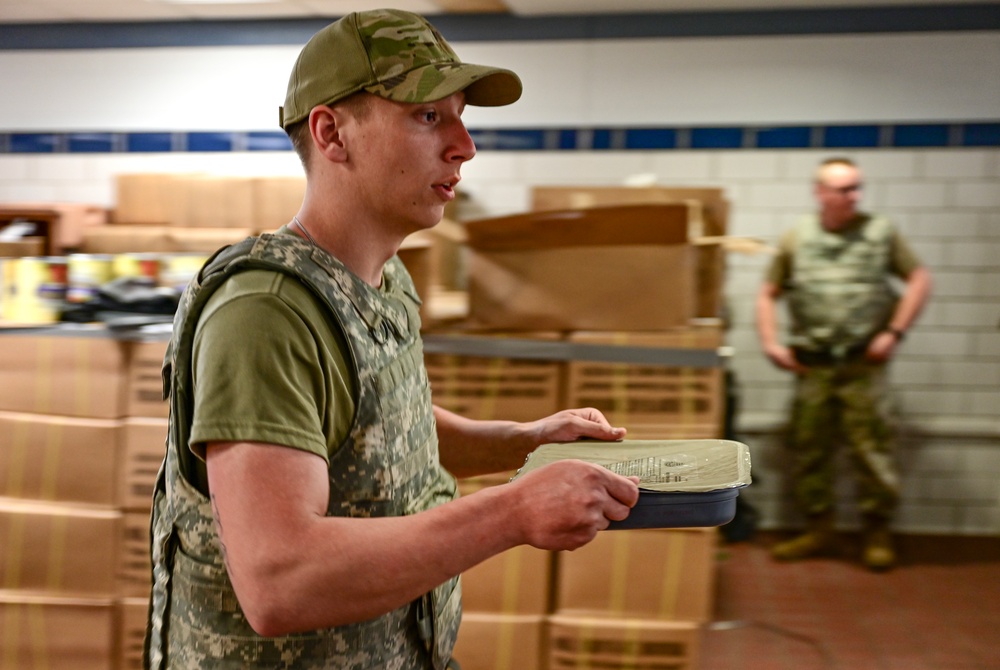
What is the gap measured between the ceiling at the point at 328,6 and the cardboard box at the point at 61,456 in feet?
8.71

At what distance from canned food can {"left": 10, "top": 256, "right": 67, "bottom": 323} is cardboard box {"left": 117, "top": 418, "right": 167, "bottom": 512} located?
17.4 inches

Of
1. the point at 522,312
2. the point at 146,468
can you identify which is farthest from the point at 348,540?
the point at 146,468

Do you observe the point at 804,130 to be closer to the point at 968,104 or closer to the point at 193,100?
the point at 968,104

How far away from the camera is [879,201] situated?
4922 millimetres

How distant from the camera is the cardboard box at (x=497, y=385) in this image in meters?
2.64

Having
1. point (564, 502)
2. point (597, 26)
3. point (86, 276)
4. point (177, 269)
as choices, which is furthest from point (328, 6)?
point (564, 502)

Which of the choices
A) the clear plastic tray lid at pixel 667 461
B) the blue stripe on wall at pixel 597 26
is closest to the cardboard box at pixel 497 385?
the clear plastic tray lid at pixel 667 461

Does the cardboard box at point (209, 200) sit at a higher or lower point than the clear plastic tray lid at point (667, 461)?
higher

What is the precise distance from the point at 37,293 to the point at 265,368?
2200 mm

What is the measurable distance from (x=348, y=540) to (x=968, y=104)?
15.6 feet

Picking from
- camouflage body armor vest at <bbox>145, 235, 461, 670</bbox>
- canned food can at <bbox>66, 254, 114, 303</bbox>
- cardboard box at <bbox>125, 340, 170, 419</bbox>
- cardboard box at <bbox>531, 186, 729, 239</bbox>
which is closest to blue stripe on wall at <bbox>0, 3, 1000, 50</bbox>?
cardboard box at <bbox>531, 186, 729, 239</bbox>

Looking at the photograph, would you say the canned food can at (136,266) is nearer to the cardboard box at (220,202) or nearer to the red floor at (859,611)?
the cardboard box at (220,202)

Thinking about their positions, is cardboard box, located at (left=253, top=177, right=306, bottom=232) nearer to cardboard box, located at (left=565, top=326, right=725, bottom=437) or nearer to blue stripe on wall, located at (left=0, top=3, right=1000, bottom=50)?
cardboard box, located at (left=565, top=326, right=725, bottom=437)

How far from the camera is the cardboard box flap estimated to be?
2.56 m
